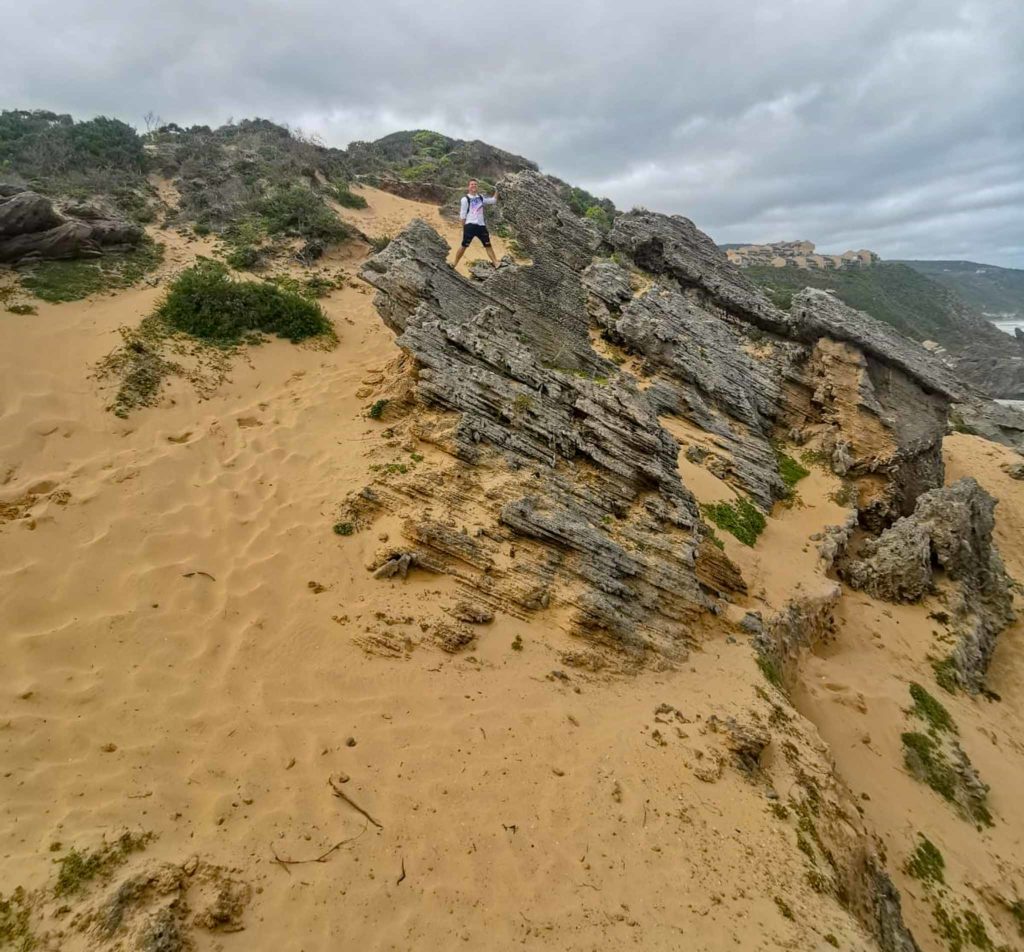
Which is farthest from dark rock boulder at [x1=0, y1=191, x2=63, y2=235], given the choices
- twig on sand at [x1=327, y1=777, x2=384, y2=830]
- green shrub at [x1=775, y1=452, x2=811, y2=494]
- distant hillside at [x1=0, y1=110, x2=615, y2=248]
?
green shrub at [x1=775, y1=452, x2=811, y2=494]

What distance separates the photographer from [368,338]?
1661 cm

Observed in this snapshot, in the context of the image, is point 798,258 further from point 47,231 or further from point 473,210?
point 47,231

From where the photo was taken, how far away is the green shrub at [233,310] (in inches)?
573

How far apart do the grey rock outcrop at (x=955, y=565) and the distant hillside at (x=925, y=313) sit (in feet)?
161

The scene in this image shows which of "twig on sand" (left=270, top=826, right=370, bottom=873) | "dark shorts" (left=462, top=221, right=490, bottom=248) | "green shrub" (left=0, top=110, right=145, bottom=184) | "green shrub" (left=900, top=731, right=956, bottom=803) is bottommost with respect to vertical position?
"green shrub" (left=900, top=731, right=956, bottom=803)

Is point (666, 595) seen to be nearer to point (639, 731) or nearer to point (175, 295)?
point (639, 731)

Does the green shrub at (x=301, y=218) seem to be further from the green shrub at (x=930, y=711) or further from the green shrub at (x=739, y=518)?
the green shrub at (x=930, y=711)

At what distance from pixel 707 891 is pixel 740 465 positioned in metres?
12.2

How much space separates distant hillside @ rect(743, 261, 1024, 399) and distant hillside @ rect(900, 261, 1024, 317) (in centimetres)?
4970

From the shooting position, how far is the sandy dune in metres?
5.38

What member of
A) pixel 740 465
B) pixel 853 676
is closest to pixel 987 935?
pixel 853 676

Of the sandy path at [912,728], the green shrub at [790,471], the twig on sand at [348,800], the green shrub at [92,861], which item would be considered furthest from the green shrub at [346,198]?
the green shrub at [92,861]

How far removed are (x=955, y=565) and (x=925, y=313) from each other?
90.8 meters

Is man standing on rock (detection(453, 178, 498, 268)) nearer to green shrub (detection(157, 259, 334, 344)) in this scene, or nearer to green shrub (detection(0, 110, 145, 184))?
green shrub (detection(157, 259, 334, 344))
